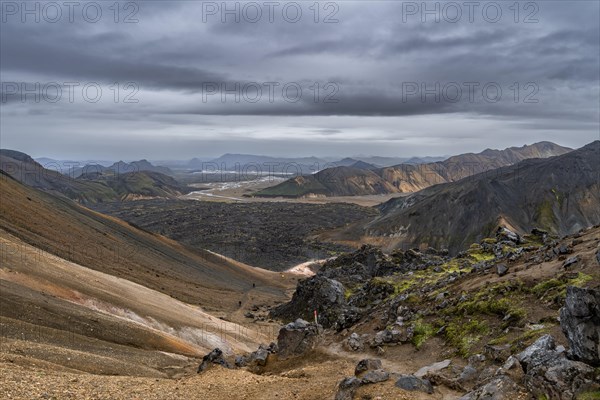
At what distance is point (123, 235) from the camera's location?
77.7m

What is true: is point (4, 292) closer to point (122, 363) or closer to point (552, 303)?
point (122, 363)

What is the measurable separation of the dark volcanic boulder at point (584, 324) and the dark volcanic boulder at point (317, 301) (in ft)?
102

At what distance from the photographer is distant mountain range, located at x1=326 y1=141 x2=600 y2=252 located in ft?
378

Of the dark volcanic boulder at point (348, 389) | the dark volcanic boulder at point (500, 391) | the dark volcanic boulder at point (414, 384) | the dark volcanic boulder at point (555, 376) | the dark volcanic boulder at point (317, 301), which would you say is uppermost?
the dark volcanic boulder at point (555, 376)

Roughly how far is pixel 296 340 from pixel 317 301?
23.9 meters

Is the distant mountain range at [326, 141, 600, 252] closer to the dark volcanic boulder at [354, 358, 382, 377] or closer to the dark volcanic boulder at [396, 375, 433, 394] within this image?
the dark volcanic boulder at [354, 358, 382, 377]

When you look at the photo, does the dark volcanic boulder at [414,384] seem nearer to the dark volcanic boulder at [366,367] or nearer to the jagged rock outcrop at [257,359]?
the dark volcanic boulder at [366,367]

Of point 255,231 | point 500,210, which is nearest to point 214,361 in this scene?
point 500,210

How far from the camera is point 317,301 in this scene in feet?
169

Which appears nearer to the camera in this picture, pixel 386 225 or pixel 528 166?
pixel 386 225

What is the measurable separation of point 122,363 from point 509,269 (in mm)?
23318

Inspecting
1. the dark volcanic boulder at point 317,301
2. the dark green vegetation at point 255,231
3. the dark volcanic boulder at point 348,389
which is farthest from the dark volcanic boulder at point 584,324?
the dark green vegetation at point 255,231

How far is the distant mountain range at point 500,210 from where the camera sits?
11525 cm

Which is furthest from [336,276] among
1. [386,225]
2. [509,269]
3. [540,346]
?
[386,225]
